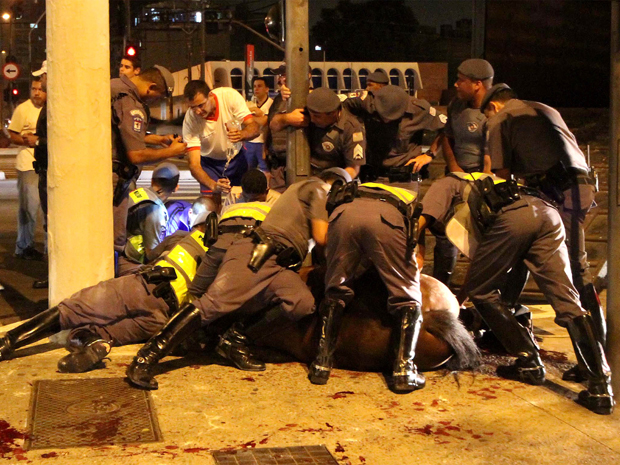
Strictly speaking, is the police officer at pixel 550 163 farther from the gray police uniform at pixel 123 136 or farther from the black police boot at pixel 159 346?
the gray police uniform at pixel 123 136

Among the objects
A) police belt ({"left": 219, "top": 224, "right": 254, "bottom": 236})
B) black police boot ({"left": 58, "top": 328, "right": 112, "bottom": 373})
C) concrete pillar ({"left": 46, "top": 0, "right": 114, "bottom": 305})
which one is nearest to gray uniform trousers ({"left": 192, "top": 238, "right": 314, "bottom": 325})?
police belt ({"left": 219, "top": 224, "right": 254, "bottom": 236})

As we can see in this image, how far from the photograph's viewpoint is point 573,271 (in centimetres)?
563

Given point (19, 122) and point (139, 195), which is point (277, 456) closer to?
point (139, 195)

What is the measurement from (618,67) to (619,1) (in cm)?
35

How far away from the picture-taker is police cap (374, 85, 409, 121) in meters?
6.81

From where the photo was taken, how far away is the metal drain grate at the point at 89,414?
423cm

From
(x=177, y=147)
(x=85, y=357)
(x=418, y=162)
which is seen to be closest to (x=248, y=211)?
(x=85, y=357)

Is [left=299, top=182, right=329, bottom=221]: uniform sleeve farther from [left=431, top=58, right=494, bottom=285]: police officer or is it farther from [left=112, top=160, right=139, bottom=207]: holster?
[left=112, top=160, right=139, bottom=207]: holster

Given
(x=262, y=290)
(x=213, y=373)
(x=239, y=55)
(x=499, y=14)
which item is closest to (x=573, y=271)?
(x=262, y=290)

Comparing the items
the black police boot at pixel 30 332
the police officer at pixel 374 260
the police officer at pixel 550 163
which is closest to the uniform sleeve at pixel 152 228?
the black police boot at pixel 30 332

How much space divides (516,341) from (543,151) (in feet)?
4.13

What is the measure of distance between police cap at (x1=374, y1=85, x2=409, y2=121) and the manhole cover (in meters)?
3.36

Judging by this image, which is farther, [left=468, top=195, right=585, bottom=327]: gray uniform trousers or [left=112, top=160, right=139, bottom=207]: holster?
[left=112, top=160, right=139, bottom=207]: holster

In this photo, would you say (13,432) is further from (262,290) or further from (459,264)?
(459,264)
